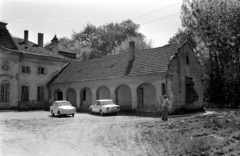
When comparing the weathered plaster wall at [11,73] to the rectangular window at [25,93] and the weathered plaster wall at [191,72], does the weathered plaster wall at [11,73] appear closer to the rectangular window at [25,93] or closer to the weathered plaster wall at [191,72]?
the rectangular window at [25,93]

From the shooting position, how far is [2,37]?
1130 inches

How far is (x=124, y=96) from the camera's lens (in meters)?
27.4

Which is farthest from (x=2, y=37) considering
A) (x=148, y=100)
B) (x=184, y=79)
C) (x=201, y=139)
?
(x=201, y=139)

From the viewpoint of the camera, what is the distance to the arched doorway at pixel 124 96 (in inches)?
1059

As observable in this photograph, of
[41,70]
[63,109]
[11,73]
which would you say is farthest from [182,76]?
[11,73]

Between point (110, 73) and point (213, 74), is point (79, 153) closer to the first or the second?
point (110, 73)

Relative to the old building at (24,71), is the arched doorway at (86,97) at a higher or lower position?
lower

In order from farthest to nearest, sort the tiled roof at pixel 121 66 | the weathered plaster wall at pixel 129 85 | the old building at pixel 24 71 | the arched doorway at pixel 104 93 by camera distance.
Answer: the arched doorway at pixel 104 93 → the old building at pixel 24 71 → the tiled roof at pixel 121 66 → the weathered plaster wall at pixel 129 85

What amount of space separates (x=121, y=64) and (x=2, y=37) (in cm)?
1471

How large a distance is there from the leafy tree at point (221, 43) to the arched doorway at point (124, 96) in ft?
46.2

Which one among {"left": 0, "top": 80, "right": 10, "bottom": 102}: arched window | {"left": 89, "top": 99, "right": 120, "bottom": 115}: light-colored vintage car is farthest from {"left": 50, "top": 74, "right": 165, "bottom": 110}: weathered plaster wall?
{"left": 0, "top": 80, "right": 10, "bottom": 102}: arched window

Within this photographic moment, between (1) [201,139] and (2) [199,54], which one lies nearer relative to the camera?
(1) [201,139]

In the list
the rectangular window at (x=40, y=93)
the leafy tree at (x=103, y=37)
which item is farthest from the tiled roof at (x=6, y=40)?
the leafy tree at (x=103, y=37)

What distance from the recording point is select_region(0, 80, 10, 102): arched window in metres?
27.9
